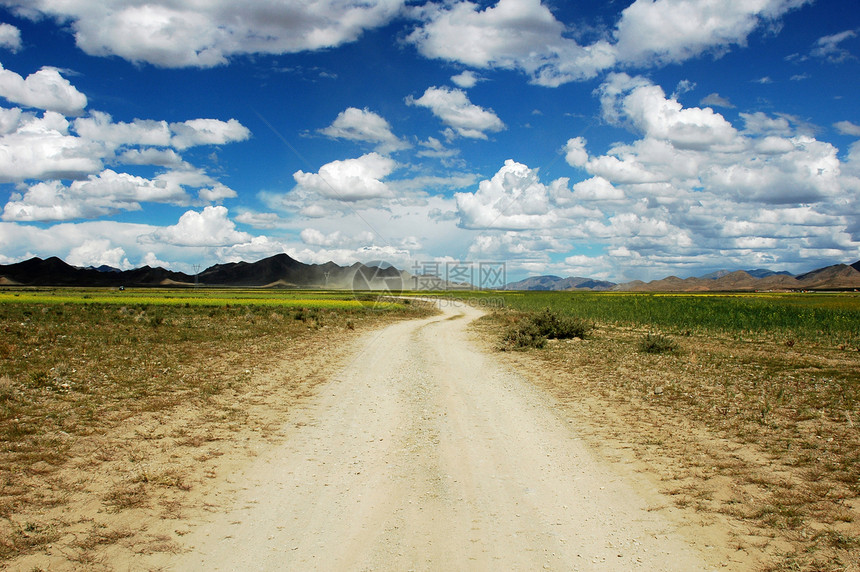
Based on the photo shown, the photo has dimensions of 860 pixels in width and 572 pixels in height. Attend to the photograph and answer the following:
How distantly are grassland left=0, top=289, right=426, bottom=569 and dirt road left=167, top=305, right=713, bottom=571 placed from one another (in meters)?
1.04

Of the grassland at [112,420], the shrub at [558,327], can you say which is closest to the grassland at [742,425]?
the shrub at [558,327]

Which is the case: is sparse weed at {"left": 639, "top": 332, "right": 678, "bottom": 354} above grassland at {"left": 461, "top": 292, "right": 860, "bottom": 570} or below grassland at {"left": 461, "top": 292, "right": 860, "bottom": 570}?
above

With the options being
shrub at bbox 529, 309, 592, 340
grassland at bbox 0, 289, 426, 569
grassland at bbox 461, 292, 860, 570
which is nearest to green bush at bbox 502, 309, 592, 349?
shrub at bbox 529, 309, 592, 340

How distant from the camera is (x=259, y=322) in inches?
1221

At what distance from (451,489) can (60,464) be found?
570 cm

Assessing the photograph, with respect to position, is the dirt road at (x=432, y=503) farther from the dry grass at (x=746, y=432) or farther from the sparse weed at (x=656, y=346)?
the sparse weed at (x=656, y=346)

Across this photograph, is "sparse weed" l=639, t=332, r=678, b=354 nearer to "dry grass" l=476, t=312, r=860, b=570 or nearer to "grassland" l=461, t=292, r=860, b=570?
"grassland" l=461, t=292, r=860, b=570

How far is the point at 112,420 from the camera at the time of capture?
9172 millimetres

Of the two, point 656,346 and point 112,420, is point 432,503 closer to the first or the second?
point 112,420

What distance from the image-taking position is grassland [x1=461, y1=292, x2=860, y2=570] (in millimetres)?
5336

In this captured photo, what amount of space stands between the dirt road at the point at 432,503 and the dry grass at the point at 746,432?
914 mm

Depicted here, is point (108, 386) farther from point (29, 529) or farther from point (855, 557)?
point (855, 557)

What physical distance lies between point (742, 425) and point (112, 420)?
12216 millimetres

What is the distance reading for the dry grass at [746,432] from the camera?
17.3ft
